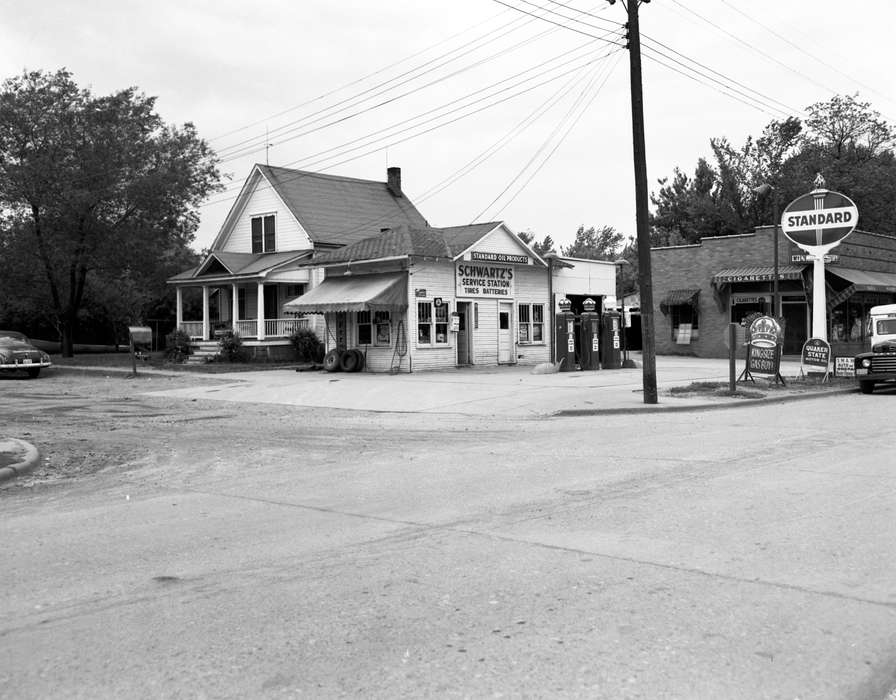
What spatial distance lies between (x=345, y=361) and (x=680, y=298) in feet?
63.3

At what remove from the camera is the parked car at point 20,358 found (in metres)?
28.8

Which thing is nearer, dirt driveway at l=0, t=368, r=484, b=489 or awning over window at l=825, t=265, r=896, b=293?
dirt driveway at l=0, t=368, r=484, b=489

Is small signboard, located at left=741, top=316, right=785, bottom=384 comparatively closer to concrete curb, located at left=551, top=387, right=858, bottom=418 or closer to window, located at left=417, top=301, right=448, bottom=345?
concrete curb, located at left=551, top=387, right=858, bottom=418

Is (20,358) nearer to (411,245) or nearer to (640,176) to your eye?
(411,245)

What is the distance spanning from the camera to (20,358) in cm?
2903

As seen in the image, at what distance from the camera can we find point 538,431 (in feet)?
47.3

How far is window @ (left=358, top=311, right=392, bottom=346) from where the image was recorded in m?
30.2

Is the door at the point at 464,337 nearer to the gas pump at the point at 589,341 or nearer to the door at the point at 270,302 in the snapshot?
the gas pump at the point at 589,341

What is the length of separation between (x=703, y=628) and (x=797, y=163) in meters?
55.0

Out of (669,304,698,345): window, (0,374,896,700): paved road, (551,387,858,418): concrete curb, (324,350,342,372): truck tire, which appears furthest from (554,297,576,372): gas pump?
(0,374,896,700): paved road

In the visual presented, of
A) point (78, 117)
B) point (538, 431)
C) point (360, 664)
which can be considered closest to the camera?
point (360, 664)

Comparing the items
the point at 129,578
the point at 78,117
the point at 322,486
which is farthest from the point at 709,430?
the point at 78,117

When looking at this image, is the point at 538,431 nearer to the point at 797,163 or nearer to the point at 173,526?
the point at 173,526

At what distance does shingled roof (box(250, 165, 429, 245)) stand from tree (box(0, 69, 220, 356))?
488cm
